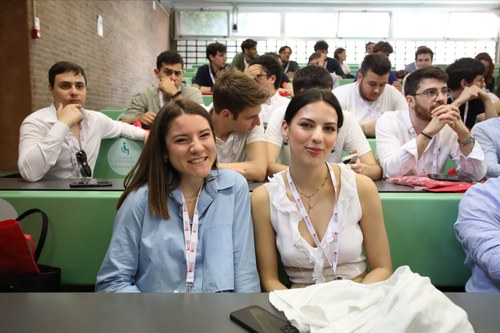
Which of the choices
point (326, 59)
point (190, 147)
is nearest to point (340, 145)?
point (190, 147)

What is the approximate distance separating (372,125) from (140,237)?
97.0 inches

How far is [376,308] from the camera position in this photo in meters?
0.87

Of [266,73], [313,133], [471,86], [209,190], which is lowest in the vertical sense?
[209,190]

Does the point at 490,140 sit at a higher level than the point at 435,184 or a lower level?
higher

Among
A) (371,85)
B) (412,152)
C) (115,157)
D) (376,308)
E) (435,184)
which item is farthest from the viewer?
(371,85)

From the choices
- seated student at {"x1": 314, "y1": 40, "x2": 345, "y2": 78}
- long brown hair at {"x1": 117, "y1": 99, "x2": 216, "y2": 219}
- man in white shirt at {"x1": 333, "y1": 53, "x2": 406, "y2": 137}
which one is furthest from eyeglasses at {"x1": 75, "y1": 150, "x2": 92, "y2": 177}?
seated student at {"x1": 314, "y1": 40, "x2": 345, "y2": 78}

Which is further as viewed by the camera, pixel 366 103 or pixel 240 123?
pixel 366 103

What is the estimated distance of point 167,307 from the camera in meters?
0.95

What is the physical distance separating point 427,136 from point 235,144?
1043 millimetres

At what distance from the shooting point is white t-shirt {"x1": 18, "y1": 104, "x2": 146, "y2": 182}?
2.23 m

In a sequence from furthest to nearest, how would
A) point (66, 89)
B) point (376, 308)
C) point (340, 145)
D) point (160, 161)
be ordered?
1. point (66, 89)
2. point (340, 145)
3. point (160, 161)
4. point (376, 308)

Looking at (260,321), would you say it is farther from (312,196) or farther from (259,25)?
(259,25)

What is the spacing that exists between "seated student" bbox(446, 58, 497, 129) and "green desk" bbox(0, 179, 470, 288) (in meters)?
2.01

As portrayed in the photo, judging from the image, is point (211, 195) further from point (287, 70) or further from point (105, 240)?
point (287, 70)
